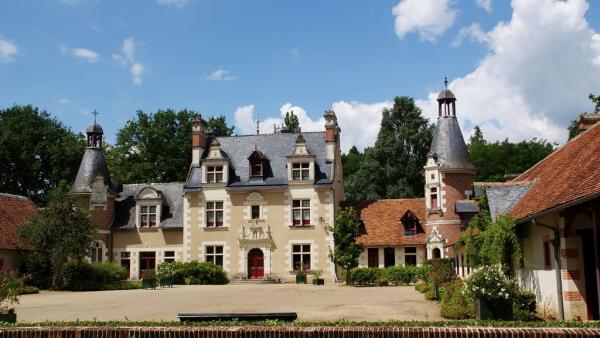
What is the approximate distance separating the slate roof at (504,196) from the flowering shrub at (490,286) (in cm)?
520

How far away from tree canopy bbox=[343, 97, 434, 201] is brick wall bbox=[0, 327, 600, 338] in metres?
42.5

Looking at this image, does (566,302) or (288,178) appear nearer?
(566,302)

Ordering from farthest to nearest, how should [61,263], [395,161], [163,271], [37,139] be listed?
[395,161] → [37,139] → [163,271] → [61,263]

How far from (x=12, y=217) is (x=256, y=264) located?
1412 centimetres

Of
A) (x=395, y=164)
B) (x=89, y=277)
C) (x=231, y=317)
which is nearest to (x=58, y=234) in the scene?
(x=89, y=277)

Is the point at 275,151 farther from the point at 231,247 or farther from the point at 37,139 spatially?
the point at 37,139

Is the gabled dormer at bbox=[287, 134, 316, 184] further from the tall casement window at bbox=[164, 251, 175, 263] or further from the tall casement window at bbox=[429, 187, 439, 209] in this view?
the tall casement window at bbox=[164, 251, 175, 263]

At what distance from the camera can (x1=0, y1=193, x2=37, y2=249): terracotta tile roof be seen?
107 feet

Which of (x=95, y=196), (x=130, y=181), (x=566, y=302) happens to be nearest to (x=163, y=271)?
(x=95, y=196)

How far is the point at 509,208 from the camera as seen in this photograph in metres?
18.3

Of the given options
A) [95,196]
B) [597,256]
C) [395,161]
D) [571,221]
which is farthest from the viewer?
[395,161]

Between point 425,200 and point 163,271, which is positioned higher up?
point 425,200

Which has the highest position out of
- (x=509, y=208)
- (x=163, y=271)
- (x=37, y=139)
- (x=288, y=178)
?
(x=37, y=139)

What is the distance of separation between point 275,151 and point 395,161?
665 inches
